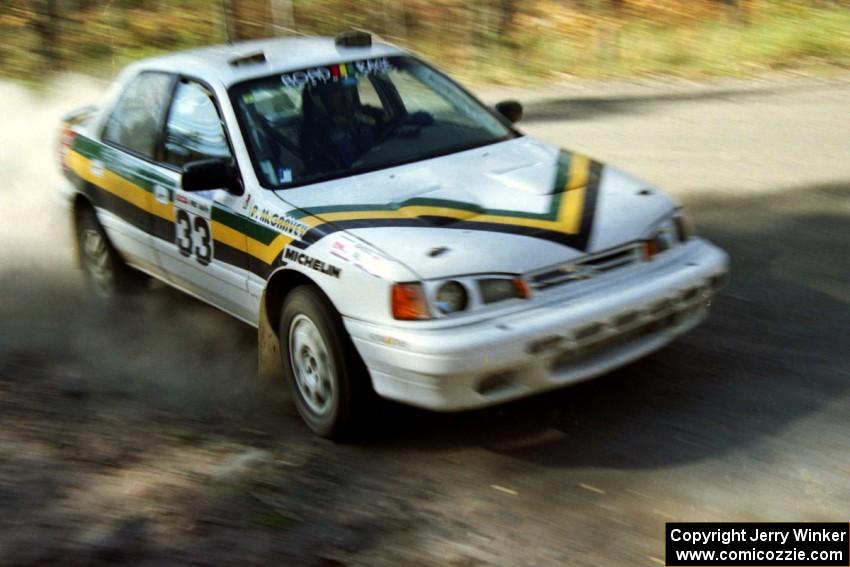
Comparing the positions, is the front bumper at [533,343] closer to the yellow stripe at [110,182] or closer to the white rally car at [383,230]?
the white rally car at [383,230]

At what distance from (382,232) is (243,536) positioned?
143 centimetres

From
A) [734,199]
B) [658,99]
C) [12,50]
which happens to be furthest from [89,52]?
[734,199]

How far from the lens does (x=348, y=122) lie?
6.09 metres

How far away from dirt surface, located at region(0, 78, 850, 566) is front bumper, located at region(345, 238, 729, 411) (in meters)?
0.36

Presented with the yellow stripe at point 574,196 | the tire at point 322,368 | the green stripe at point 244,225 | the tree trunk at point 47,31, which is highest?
the yellow stripe at point 574,196

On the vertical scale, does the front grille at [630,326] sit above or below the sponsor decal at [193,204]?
below

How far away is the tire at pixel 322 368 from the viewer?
16.5 ft

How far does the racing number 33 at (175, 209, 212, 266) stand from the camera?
6086 millimetres

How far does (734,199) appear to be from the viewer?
8.80m

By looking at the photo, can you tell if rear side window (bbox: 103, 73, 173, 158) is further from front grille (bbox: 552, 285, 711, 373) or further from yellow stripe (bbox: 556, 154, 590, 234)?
front grille (bbox: 552, 285, 711, 373)

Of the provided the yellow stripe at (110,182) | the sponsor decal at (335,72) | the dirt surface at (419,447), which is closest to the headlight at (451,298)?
the dirt surface at (419,447)

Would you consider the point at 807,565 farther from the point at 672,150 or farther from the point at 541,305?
the point at 672,150

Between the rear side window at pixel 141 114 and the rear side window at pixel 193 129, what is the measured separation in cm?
16

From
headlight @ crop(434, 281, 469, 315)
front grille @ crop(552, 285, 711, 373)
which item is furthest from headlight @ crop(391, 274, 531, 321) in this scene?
front grille @ crop(552, 285, 711, 373)
